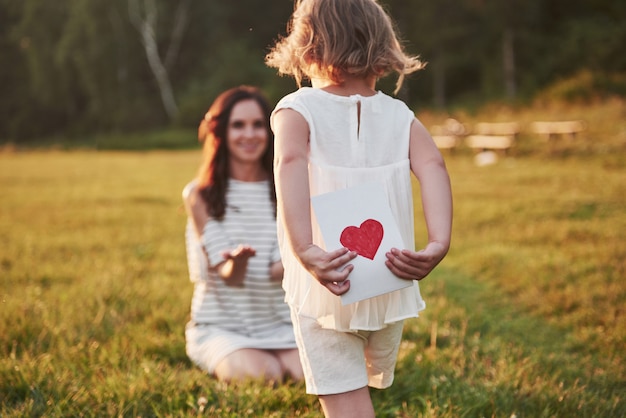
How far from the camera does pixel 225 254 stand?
3209mm

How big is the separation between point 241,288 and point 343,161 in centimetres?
169

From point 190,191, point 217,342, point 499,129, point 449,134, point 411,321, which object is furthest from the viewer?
point 449,134

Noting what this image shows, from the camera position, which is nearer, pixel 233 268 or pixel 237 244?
pixel 233 268

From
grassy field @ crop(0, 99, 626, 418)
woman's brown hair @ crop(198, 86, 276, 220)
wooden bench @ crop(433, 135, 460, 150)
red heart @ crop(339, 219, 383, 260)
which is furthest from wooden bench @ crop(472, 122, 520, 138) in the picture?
red heart @ crop(339, 219, 383, 260)

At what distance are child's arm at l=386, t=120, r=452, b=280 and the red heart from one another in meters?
0.05

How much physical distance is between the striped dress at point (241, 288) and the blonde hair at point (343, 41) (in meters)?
1.55

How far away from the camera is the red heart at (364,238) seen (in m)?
1.89

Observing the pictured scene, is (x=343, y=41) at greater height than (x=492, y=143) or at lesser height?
greater

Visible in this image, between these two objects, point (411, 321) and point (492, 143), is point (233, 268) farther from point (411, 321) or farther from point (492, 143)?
point (492, 143)

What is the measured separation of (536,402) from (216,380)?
1412 mm

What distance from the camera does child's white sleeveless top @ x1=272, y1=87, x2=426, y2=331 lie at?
6.59 ft

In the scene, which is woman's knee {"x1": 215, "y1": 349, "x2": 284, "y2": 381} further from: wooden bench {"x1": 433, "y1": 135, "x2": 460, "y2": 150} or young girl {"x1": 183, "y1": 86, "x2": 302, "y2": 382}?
wooden bench {"x1": 433, "y1": 135, "x2": 460, "y2": 150}

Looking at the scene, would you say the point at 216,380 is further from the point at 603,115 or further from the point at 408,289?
the point at 603,115

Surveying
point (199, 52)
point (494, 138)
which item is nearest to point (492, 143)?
point (494, 138)
